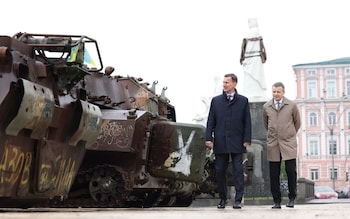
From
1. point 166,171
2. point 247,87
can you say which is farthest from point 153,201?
point 247,87

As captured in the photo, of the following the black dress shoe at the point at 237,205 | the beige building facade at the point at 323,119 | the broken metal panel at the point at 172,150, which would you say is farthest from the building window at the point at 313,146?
the black dress shoe at the point at 237,205

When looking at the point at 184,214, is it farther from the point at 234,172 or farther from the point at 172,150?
the point at 172,150

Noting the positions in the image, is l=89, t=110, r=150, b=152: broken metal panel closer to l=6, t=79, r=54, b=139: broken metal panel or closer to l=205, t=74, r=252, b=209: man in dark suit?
l=205, t=74, r=252, b=209: man in dark suit

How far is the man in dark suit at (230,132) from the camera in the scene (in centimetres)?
909

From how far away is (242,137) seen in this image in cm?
916

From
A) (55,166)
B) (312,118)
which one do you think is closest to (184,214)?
(55,166)

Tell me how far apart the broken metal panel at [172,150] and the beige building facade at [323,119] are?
204 ft

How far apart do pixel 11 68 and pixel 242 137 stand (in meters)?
3.73

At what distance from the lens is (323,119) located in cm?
7350

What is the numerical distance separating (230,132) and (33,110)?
349cm

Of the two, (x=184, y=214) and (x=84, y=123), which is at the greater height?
(x=84, y=123)

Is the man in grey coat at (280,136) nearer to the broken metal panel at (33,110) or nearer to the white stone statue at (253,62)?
the broken metal panel at (33,110)

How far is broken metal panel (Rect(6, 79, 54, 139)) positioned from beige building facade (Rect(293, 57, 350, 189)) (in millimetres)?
67489

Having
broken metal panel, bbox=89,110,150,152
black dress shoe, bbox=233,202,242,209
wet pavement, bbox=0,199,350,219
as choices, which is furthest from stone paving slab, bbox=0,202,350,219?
broken metal panel, bbox=89,110,150,152
